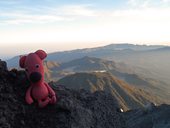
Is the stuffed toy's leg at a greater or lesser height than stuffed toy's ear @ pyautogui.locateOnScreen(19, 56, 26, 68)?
lesser

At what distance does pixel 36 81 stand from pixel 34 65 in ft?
2.10

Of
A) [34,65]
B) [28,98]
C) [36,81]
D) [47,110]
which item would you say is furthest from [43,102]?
[34,65]

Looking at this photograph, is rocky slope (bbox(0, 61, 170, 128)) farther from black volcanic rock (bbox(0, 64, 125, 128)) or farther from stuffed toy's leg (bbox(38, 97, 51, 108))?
stuffed toy's leg (bbox(38, 97, 51, 108))

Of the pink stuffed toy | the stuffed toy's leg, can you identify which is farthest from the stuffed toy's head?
the stuffed toy's leg

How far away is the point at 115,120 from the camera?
1593 centimetres

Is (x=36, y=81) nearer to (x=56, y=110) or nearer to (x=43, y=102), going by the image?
(x=43, y=102)

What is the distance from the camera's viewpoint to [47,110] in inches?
490

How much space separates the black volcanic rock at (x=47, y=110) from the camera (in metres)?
11.7

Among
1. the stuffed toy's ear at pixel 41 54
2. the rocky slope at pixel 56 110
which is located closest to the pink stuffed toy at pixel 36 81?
the stuffed toy's ear at pixel 41 54

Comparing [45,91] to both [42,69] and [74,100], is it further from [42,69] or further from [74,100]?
[74,100]

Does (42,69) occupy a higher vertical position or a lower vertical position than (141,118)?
higher

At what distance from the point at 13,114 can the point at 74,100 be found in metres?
3.20

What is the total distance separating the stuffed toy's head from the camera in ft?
40.8

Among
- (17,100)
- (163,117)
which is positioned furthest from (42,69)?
(163,117)
